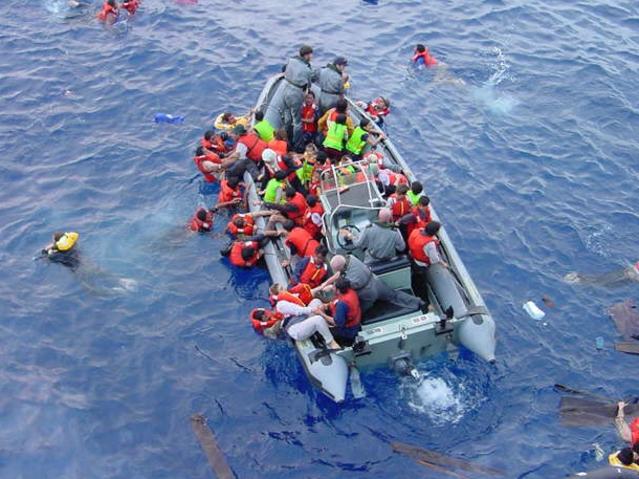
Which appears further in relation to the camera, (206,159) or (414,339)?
(206,159)

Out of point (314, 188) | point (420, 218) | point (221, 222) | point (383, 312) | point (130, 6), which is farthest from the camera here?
point (130, 6)

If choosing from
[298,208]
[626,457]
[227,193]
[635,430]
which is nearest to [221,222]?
[227,193]

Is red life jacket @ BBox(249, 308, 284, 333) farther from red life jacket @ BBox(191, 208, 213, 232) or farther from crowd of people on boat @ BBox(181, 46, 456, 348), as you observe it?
red life jacket @ BBox(191, 208, 213, 232)

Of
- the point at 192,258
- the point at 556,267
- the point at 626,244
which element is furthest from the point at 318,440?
the point at 626,244

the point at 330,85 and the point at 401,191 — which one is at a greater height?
the point at 330,85

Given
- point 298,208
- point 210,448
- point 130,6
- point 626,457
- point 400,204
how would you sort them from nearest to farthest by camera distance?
point 626,457 → point 210,448 → point 400,204 → point 298,208 → point 130,6

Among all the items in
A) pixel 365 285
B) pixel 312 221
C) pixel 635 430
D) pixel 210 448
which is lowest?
pixel 210 448

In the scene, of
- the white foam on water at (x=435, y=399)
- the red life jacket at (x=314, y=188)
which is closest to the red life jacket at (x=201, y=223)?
→ the red life jacket at (x=314, y=188)

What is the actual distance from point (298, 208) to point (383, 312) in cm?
304

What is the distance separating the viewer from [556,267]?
50.4 feet

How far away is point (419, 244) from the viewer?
13250mm

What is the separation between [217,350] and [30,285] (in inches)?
188

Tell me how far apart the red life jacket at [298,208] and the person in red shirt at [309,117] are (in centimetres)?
298

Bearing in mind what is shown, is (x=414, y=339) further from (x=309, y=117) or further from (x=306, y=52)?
(x=306, y=52)
